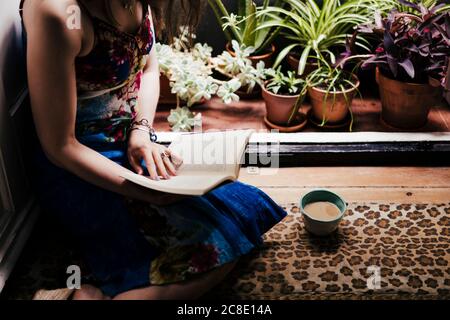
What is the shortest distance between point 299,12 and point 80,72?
4.22 feet

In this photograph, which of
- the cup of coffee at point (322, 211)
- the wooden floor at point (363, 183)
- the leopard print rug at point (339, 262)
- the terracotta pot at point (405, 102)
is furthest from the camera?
the terracotta pot at point (405, 102)

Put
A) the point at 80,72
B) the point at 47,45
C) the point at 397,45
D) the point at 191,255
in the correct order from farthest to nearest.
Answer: the point at 397,45
the point at 191,255
the point at 80,72
the point at 47,45

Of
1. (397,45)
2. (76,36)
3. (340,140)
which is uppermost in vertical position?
(76,36)

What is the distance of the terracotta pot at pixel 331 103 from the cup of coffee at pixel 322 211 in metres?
0.53

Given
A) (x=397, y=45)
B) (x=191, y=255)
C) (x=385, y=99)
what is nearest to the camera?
(x=191, y=255)

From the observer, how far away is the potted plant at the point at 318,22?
2148 millimetres

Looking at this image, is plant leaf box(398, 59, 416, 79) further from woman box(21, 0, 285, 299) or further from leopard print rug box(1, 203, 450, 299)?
woman box(21, 0, 285, 299)

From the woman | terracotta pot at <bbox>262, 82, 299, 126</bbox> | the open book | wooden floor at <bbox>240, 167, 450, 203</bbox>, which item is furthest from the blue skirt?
terracotta pot at <bbox>262, 82, 299, 126</bbox>

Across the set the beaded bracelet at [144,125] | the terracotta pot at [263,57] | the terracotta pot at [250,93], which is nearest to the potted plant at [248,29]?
the terracotta pot at [263,57]

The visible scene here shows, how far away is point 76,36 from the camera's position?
1142 mm

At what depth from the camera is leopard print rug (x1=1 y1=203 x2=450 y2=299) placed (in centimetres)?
146

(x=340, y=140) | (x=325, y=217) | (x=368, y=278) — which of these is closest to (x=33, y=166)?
(x=325, y=217)

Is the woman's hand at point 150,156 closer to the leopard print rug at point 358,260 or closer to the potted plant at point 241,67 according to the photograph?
the leopard print rug at point 358,260

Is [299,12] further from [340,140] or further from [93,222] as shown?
[93,222]
